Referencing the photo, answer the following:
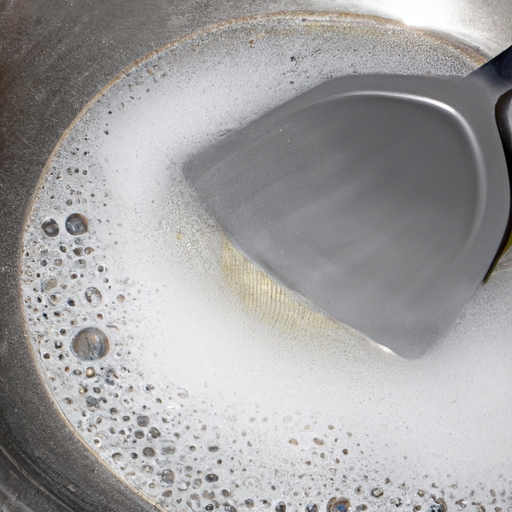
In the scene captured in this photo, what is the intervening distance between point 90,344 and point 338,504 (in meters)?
0.34

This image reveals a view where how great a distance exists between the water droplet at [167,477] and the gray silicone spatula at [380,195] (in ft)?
0.85

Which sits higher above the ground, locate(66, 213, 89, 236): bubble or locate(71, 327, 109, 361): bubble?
locate(66, 213, 89, 236): bubble

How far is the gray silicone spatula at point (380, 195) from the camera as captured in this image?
45 centimetres

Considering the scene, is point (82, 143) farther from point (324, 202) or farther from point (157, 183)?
point (324, 202)

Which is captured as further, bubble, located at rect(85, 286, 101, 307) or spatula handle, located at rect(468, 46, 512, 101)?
bubble, located at rect(85, 286, 101, 307)

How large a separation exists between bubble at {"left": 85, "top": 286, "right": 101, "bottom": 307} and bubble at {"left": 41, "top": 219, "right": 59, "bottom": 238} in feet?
0.24

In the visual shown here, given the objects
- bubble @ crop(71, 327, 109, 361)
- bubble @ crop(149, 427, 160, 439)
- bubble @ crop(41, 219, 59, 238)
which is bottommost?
bubble @ crop(149, 427, 160, 439)

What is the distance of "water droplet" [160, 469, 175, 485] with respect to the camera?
1.95ft

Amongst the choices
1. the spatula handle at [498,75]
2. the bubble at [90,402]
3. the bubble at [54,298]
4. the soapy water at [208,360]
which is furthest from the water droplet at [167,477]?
the spatula handle at [498,75]

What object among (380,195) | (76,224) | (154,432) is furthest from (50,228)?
(380,195)

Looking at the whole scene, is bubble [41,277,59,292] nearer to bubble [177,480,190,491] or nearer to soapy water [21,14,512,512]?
soapy water [21,14,512,512]

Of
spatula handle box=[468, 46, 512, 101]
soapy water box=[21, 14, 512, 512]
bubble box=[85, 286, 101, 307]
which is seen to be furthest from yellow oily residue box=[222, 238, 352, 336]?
spatula handle box=[468, 46, 512, 101]

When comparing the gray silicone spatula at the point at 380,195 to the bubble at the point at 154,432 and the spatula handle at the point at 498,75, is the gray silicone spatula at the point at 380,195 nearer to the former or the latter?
the spatula handle at the point at 498,75

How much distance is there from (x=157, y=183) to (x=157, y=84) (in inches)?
4.7
